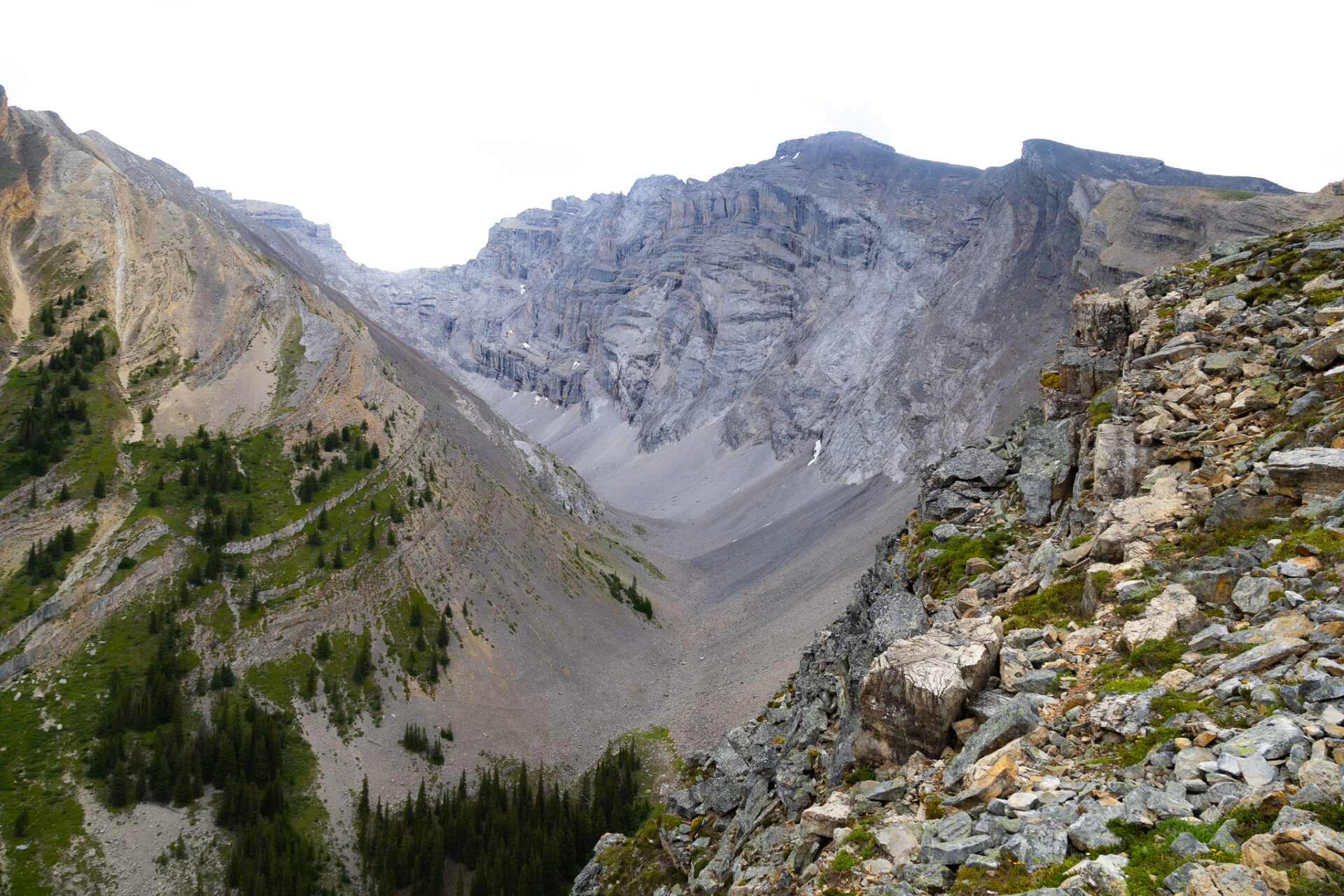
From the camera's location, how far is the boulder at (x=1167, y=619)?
9242 millimetres

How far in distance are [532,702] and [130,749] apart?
28038 mm

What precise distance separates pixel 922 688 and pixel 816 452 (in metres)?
117

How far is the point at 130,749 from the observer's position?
139ft

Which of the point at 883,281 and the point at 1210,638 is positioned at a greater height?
the point at 883,281

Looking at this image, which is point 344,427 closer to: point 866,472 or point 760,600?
point 760,600

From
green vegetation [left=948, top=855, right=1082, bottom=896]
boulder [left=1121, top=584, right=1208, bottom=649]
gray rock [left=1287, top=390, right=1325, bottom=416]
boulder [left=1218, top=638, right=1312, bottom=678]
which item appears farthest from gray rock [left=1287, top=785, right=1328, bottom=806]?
gray rock [left=1287, top=390, right=1325, bottom=416]

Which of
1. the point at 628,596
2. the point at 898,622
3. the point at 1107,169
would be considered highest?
the point at 1107,169

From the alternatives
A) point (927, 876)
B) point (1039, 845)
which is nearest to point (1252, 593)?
point (1039, 845)

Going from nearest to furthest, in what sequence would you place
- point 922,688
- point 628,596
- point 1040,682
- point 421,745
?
point 1040,682
point 922,688
point 421,745
point 628,596

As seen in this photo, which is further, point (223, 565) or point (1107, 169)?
point (1107, 169)

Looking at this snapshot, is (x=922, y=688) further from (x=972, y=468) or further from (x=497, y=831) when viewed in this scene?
(x=497, y=831)

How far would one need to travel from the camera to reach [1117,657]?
9.51 metres

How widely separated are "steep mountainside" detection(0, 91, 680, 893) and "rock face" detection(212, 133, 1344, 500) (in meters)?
58.3

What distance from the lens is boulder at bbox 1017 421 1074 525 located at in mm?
16203
